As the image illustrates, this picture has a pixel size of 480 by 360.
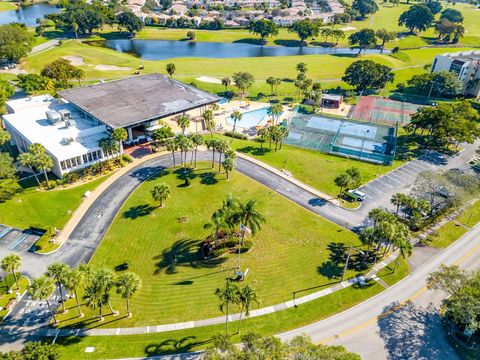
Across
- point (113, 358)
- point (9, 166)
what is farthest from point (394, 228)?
point (9, 166)

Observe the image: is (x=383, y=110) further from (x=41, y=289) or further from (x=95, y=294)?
(x=41, y=289)

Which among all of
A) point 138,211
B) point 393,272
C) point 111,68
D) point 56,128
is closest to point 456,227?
point 393,272

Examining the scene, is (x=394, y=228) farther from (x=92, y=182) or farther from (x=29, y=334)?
(x=92, y=182)

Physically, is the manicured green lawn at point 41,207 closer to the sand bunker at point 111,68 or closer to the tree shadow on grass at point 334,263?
the tree shadow on grass at point 334,263

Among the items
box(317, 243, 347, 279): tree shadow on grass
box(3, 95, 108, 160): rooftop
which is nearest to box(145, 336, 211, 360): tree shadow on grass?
box(317, 243, 347, 279): tree shadow on grass

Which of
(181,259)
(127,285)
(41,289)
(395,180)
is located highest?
(127,285)

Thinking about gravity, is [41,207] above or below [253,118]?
below

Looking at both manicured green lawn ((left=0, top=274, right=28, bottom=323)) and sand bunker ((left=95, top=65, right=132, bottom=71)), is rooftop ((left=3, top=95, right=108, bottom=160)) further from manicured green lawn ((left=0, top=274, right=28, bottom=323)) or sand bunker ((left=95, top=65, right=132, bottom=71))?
sand bunker ((left=95, top=65, right=132, bottom=71))

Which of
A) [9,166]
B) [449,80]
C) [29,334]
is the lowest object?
[29,334]
